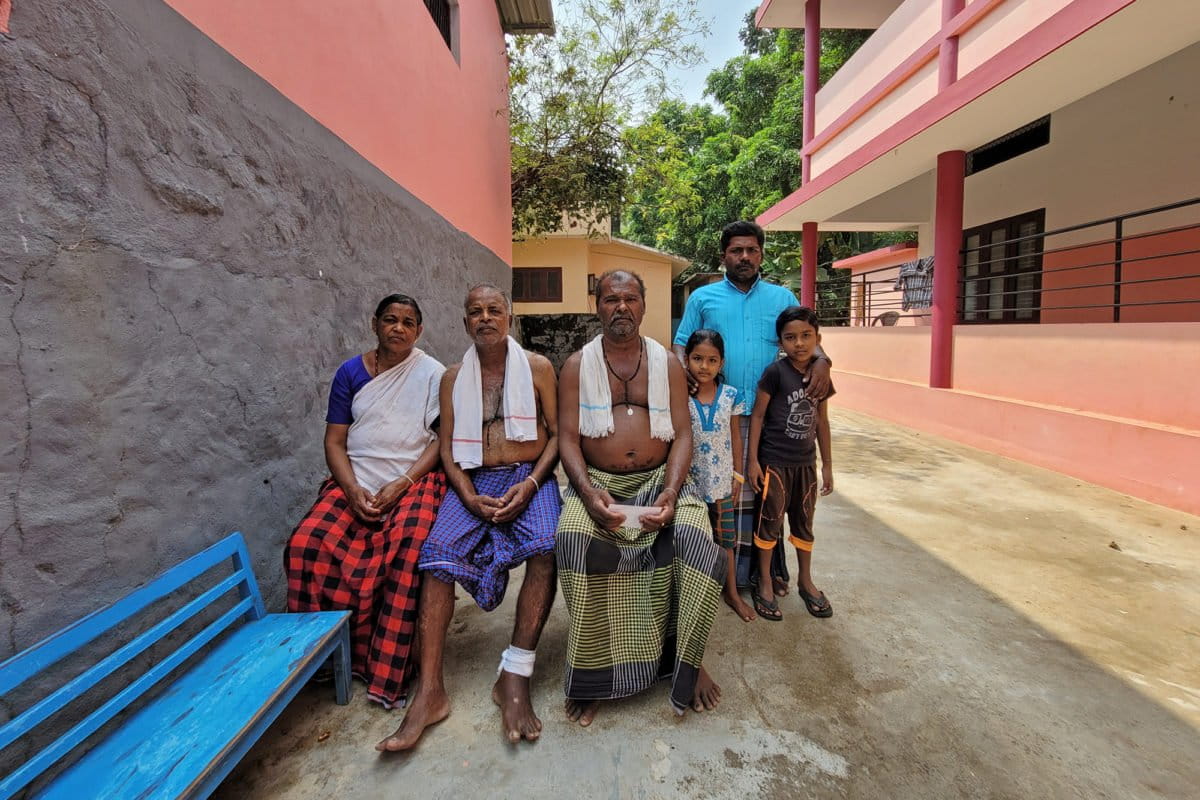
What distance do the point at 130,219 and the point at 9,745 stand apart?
1.40 metres

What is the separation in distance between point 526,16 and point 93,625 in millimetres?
8243

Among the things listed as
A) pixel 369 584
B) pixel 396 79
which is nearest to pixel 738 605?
pixel 369 584

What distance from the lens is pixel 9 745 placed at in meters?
1.30

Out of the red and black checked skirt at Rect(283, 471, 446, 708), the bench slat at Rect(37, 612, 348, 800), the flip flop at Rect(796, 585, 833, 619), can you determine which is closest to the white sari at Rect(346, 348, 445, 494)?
the red and black checked skirt at Rect(283, 471, 446, 708)

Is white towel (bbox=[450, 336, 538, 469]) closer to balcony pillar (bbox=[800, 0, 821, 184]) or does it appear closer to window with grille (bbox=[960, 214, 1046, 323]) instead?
window with grille (bbox=[960, 214, 1046, 323])

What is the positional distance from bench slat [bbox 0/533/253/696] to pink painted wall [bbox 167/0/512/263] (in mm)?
1819

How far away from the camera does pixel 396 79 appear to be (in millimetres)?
3637

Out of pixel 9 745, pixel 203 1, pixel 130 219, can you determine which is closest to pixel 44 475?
pixel 9 745

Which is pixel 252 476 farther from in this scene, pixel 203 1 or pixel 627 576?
pixel 203 1

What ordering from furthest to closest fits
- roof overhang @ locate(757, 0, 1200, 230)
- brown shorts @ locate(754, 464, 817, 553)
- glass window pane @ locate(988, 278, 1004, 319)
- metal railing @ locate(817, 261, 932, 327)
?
metal railing @ locate(817, 261, 932, 327) → glass window pane @ locate(988, 278, 1004, 319) → roof overhang @ locate(757, 0, 1200, 230) → brown shorts @ locate(754, 464, 817, 553)

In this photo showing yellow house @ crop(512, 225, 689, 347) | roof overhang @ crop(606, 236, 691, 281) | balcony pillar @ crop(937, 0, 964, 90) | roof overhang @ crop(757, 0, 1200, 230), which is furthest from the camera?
roof overhang @ crop(606, 236, 691, 281)

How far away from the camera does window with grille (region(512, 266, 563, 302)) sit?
15266 millimetres

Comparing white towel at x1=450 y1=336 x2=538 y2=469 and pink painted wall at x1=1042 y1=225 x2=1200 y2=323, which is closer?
white towel at x1=450 y1=336 x2=538 y2=469

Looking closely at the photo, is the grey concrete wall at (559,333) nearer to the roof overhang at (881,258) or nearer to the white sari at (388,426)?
the white sari at (388,426)
